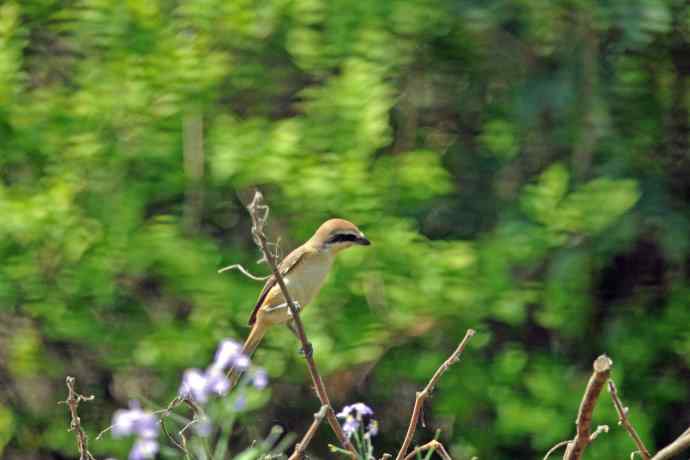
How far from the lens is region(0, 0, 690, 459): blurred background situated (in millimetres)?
4762

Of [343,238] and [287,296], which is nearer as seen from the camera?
[287,296]

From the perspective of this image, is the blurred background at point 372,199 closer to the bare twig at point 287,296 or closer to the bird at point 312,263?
the bird at point 312,263

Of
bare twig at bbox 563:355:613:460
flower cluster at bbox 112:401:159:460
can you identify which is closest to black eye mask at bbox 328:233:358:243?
bare twig at bbox 563:355:613:460

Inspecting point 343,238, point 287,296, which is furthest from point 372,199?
point 287,296

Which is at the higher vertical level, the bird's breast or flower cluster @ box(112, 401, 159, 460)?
flower cluster @ box(112, 401, 159, 460)

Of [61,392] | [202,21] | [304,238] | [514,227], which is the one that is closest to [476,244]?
[514,227]

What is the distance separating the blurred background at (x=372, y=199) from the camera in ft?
15.6

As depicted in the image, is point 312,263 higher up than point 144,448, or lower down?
lower down

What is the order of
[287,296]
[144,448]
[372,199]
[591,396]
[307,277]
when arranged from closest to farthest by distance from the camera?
[144,448] < [591,396] < [287,296] < [307,277] < [372,199]

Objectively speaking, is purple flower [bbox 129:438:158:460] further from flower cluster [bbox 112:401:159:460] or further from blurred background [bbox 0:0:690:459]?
blurred background [bbox 0:0:690:459]

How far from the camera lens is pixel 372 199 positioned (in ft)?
15.6

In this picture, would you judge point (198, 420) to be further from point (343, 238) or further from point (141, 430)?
point (343, 238)

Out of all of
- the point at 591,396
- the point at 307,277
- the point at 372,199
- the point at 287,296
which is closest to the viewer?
the point at 591,396

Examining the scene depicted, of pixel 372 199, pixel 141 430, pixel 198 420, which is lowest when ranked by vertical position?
pixel 372 199
